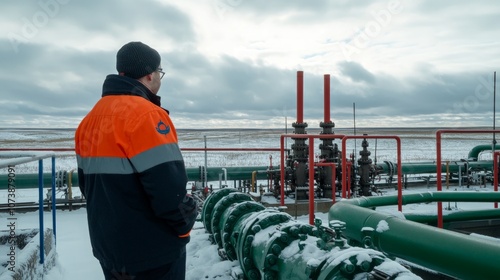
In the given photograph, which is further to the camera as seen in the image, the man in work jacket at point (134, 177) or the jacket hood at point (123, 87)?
the jacket hood at point (123, 87)

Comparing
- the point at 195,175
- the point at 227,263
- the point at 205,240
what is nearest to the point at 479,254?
the point at 227,263

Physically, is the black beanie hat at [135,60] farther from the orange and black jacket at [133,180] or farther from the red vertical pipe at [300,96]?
the red vertical pipe at [300,96]

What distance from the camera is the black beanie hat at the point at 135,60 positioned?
6.68 feet

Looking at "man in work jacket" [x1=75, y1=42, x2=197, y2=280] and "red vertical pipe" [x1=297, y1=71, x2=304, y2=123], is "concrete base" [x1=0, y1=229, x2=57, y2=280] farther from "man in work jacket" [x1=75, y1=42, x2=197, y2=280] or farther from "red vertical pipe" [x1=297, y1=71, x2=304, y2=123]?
"red vertical pipe" [x1=297, y1=71, x2=304, y2=123]

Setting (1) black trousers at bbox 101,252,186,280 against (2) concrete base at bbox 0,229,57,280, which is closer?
(1) black trousers at bbox 101,252,186,280

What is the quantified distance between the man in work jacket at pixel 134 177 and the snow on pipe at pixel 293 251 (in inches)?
28.0

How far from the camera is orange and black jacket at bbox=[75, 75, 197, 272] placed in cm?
180

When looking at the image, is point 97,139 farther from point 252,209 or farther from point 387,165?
point 387,165

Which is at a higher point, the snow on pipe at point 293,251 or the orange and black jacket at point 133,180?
the orange and black jacket at point 133,180

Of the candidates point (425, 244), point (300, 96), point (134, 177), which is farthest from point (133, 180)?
point (300, 96)

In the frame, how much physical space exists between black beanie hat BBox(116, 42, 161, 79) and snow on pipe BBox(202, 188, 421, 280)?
128 cm

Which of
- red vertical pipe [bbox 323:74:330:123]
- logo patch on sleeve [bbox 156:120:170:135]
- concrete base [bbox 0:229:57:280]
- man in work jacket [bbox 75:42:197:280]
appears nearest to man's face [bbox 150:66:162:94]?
man in work jacket [bbox 75:42:197:280]

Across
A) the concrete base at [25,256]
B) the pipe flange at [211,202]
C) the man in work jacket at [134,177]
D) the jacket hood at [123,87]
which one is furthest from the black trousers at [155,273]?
the pipe flange at [211,202]

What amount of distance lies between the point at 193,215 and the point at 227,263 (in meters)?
2.34
